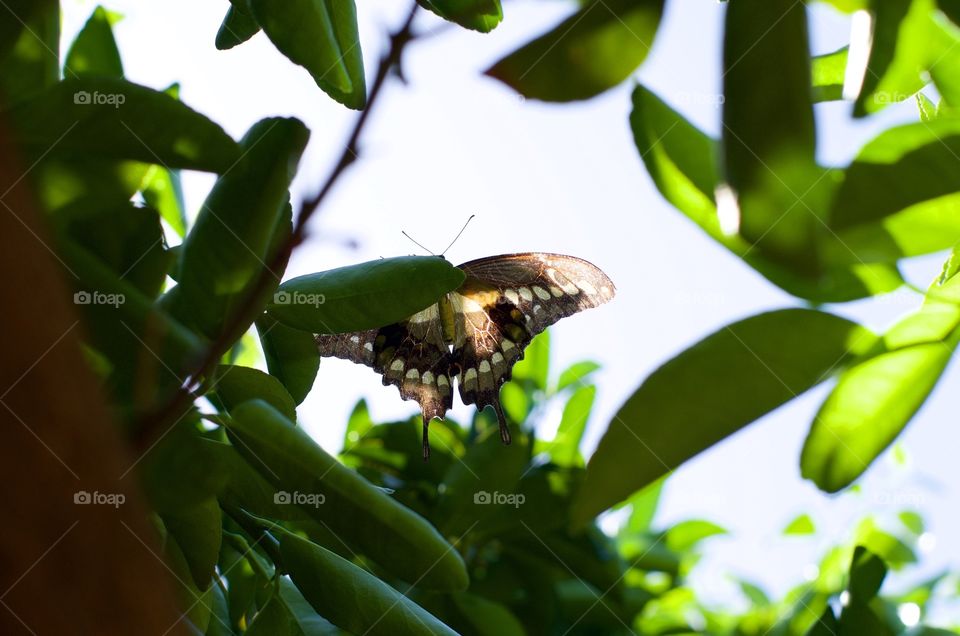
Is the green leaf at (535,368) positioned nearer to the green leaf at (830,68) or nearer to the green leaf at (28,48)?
the green leaf at (830,68)

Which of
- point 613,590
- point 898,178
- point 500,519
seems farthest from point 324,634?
point 613,590

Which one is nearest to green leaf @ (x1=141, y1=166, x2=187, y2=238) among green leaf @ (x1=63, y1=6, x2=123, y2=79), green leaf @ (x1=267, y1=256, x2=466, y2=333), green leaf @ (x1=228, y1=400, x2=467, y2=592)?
green leaf @ (x1=63, y1=6, x2=123, y2=79)

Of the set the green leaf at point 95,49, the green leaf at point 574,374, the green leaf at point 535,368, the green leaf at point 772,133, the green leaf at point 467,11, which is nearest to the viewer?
the green leaf at point 772,133

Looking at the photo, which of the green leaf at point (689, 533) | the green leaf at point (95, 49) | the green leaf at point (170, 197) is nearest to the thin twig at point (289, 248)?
the green leaf at point (95, 49)

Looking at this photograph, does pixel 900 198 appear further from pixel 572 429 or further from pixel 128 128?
pixel 572 429

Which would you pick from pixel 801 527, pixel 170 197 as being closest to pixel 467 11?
pixel 170 197

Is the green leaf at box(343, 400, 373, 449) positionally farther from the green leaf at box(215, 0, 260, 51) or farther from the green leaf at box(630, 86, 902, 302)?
the green leaf at box(630, 86, 902, 302)

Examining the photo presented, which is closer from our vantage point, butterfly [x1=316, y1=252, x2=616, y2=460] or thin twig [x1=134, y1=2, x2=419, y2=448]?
thin twig [x1=134, y1=2, x2=419, y2=448]
